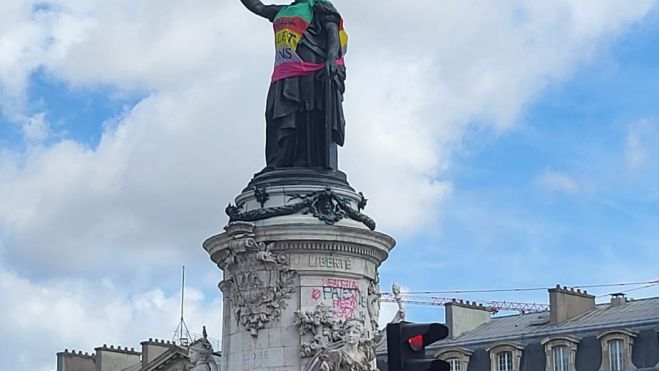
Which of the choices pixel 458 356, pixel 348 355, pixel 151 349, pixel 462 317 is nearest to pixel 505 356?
pixel 458 356

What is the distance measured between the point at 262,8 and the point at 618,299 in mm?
41717

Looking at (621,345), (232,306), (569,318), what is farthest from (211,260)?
(569,318)

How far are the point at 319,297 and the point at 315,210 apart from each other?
6.42 feet

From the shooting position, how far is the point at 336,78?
37.9 m

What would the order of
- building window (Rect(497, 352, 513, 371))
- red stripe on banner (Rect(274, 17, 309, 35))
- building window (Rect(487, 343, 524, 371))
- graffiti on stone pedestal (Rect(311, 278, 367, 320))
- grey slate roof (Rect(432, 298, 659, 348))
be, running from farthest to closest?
1. building window (Rect(497, 352, 513, 371))
2. building window (Rect(487, 343, 524, 371))
3. grey slate roof (Rect(432, 298, 659, 348))
4. red stripe on banner (Rect(274, 17, 309, 35))
5. graffiti on stone pedestal (Rect(311, 278, 367, 320))

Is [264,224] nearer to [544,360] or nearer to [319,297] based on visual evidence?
[319,297]

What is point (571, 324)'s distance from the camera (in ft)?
245

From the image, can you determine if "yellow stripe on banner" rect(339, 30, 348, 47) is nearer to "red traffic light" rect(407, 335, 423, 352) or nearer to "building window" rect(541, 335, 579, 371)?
"red traffic light" rect(407, 335, 423, 352)

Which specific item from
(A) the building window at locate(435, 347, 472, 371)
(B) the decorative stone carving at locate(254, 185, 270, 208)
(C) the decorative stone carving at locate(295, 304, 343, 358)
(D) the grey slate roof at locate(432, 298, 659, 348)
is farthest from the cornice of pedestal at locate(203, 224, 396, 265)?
(A) the building window at locate(435, 347, 472, 371)

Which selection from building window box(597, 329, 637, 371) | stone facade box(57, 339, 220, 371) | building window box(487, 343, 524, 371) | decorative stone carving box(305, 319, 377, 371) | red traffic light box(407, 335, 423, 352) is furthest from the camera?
stone facade box(57, 339, 220, 371)

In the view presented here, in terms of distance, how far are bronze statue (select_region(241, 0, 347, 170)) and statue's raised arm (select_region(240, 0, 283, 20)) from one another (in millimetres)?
596

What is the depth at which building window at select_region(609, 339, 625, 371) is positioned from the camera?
6944cm

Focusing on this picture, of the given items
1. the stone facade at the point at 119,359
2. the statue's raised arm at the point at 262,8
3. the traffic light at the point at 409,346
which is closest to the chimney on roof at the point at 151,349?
the stone facade at the point at 119,359

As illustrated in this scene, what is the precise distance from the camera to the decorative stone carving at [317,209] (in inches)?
1430
